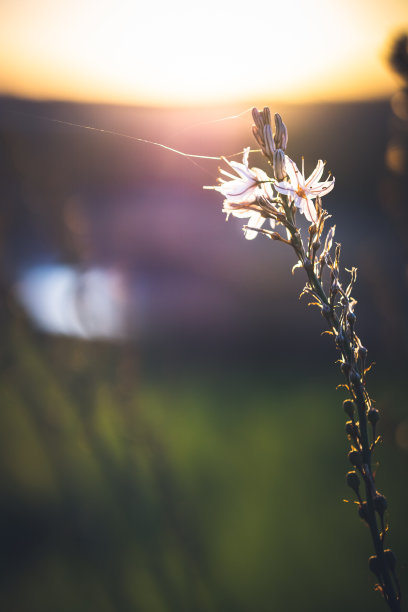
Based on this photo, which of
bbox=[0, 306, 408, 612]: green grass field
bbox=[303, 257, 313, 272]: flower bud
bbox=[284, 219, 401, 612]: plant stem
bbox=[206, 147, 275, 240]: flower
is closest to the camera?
bbox=[284, 219, 401, 612]: plant stem

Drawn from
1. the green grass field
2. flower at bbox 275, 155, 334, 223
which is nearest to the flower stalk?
flower at bbox 275, 155, 334, 223

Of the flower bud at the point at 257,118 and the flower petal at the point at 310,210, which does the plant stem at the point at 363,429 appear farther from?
the flower bud at the point at 257,118

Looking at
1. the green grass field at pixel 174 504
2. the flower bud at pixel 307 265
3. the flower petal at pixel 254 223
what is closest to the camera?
the flower bud at pixel 307 265

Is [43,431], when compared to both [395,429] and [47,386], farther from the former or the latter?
[395,429]

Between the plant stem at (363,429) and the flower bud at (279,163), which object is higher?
the flower bud at (279,163)

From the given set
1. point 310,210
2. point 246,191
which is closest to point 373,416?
point 310,210

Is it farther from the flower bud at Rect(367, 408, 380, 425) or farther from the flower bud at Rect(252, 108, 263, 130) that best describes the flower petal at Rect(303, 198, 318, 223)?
the flower bud at Rect(367, 408, 380, 425)

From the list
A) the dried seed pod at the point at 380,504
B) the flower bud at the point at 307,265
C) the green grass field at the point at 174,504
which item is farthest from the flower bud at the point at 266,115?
the green grass field at the point at 174,504
